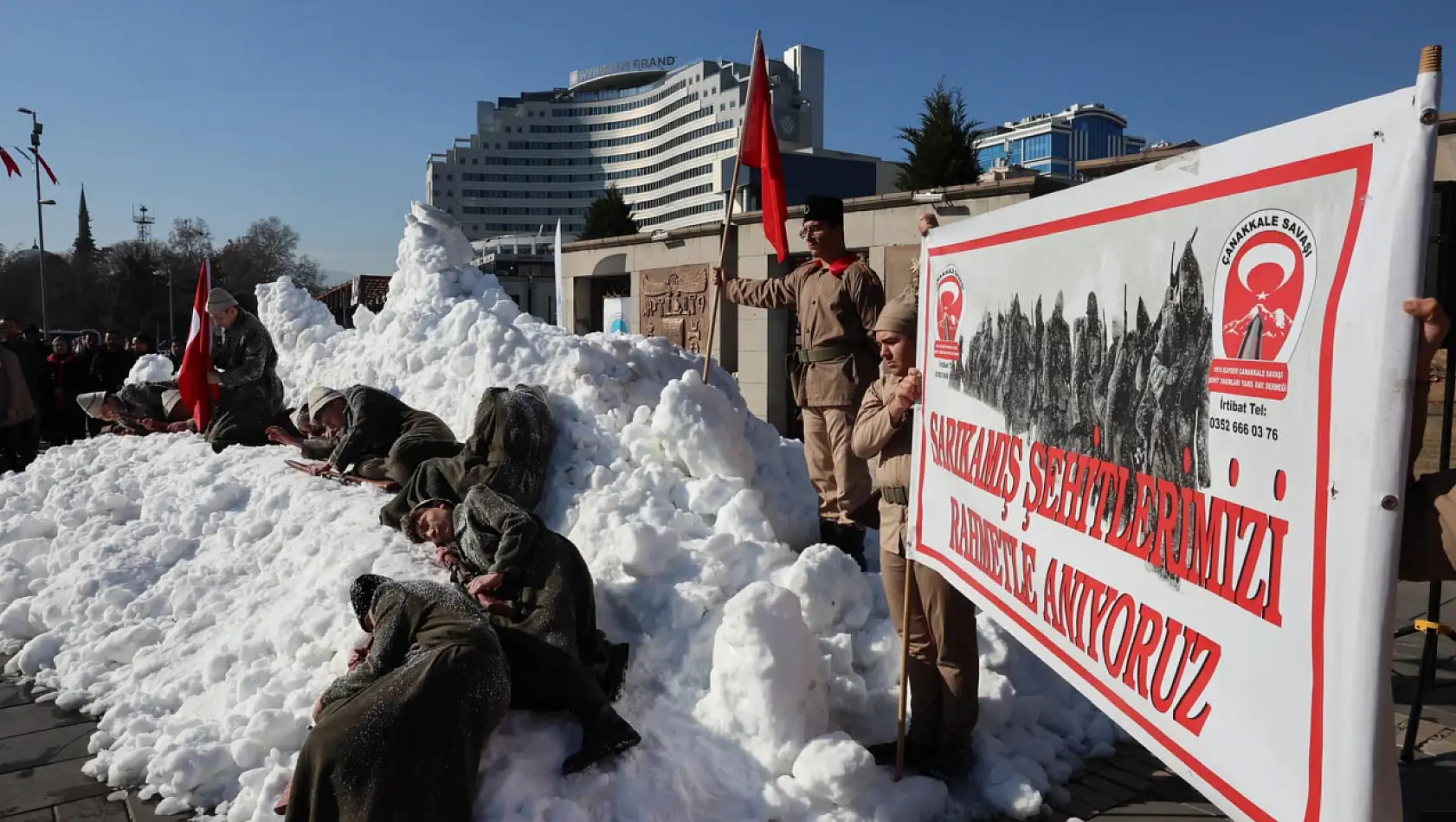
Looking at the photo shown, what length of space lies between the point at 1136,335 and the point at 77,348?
14574 millimetres

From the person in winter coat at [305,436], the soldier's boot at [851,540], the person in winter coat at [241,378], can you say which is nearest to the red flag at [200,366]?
the person in winter coat at [241,378]

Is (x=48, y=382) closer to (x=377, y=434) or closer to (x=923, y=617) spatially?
(x=377, y=434)

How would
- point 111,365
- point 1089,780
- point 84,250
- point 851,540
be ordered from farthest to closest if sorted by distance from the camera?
point 84,250 → point 111,365 → point 851,540 → point 1089,780

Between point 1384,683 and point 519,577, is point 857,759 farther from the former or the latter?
point 1384,683

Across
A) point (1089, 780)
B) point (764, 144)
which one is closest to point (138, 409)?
point (764, 144)

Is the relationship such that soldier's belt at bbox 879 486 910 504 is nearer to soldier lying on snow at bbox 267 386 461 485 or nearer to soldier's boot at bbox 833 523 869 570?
soldier's boot at bbox 833 523 869 570

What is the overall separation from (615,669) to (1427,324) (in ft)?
10.0

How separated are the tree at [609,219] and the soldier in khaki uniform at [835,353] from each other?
2344cm

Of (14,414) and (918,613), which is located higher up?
(14,414)

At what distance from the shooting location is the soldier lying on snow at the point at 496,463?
5020mm

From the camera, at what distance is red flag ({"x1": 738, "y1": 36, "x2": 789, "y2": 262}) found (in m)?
5.43

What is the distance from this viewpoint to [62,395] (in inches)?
445

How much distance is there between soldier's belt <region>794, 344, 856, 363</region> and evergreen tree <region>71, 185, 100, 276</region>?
5422cm

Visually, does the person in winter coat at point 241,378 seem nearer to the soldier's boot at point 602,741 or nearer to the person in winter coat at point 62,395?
the person in winter coat at point 62,395
